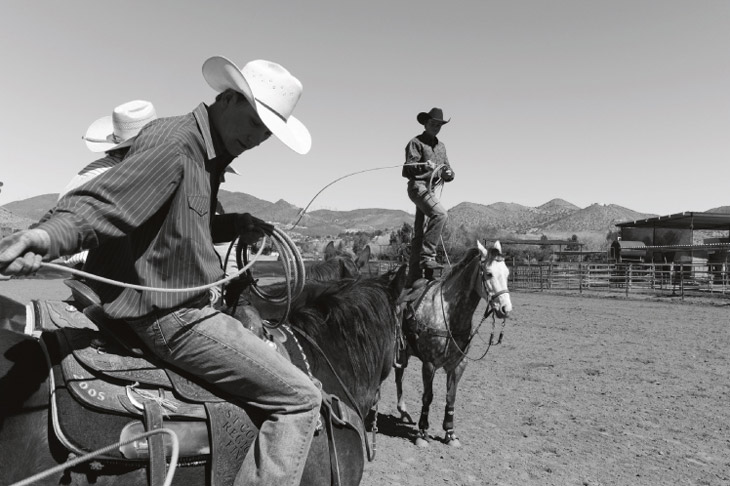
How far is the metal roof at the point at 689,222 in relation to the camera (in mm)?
26767

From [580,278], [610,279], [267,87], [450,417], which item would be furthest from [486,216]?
[267,87]

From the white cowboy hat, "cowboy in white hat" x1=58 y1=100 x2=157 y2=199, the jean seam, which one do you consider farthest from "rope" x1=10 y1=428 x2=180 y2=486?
"cowboy in white hat" x1=58 y1=100 x2=157 y2=199

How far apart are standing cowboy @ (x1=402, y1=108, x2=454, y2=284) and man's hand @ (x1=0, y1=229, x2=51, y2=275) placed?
181 inches

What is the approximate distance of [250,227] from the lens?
8.18 feet

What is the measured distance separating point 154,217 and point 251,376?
2.27ft

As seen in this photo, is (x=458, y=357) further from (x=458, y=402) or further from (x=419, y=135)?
(x=419, y=135)

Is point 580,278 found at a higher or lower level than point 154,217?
lower

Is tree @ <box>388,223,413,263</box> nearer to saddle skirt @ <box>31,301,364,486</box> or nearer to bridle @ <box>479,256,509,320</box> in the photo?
bridle @ <box>479,256,509,320</box>

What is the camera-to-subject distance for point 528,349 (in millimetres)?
10141

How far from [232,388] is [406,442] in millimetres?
4015

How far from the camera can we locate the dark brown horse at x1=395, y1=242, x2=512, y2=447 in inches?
217

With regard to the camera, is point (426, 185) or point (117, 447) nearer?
point (117, 447)

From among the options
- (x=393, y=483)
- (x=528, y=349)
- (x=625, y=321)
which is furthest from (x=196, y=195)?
(x=625, y=321)

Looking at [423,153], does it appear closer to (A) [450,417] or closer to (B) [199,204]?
(A) [450,417]
